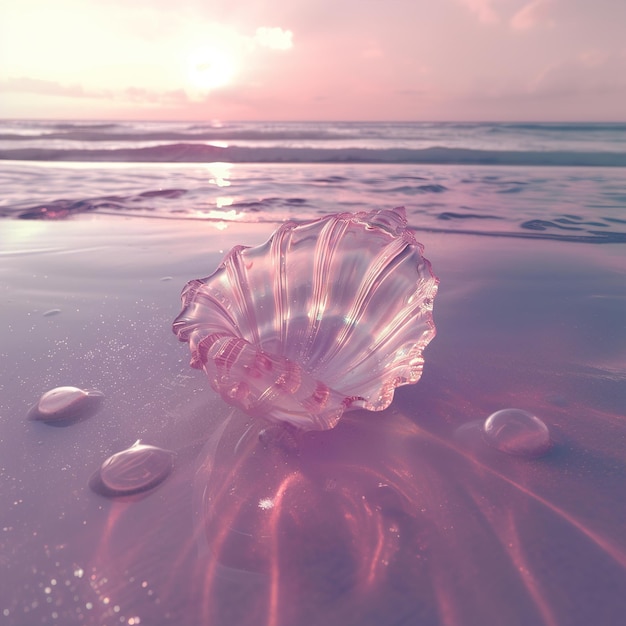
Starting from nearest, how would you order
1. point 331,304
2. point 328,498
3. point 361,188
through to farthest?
point 328,498, point 331,304, point 361,188

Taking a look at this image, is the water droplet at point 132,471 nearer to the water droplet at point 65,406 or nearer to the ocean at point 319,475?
the ocean at point 319,475

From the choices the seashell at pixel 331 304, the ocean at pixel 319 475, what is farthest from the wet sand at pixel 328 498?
the seashell at pixel 331 304

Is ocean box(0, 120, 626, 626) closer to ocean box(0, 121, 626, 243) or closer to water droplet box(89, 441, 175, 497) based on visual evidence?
water droplet box(89, 441, 175, 497)

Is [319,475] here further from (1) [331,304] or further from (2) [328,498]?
(1) [331,304]

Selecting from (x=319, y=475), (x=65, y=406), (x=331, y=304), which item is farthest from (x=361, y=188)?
(x=319, y=475)

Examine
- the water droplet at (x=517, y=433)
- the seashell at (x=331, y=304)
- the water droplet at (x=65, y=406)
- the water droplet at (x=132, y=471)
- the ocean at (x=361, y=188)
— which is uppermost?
the seashell at (x=331, y=304)
